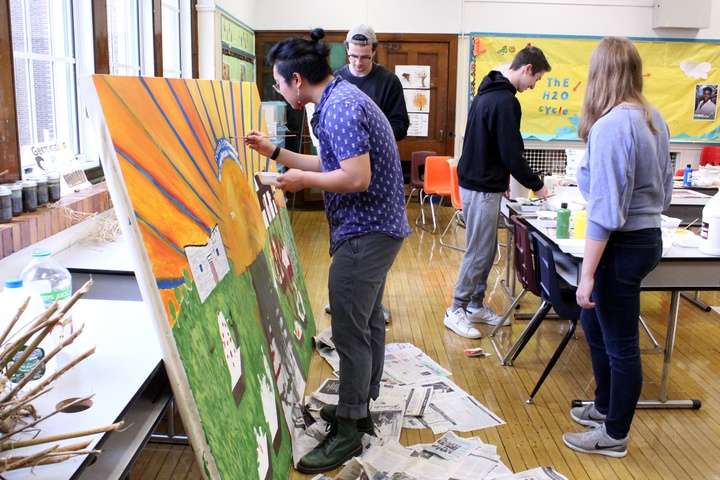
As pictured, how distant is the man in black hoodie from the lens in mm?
3652

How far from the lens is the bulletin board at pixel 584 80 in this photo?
26.1ft

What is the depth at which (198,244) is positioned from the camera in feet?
6.13

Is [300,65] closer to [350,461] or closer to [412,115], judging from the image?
[350,461]

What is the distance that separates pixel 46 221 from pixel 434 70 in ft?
20.5

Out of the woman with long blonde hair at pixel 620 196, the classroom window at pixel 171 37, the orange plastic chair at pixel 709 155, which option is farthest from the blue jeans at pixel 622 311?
the orange plastic chair at pixel 709 155

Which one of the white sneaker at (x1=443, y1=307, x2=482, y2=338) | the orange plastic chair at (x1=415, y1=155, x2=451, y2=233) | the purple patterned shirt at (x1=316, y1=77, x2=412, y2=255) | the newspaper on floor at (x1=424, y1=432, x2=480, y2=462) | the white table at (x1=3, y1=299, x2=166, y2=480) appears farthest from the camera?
the orange plastic chair at (x1=415, y1=155, x2=451, y2=233)

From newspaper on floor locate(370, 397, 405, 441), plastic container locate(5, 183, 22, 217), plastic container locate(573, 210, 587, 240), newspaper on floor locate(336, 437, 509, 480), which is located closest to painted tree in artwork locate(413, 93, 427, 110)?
plastic container locate(573, 210, 587, 240)

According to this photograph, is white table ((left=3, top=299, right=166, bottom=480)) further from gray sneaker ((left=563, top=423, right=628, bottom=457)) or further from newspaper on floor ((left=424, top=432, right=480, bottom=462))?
gray sneaker ((left=563, top=423, right=628, bottom=457))

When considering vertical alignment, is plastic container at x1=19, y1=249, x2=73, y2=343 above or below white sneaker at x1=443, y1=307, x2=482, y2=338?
above

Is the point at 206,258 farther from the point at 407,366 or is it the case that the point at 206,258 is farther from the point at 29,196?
the point at 407,366

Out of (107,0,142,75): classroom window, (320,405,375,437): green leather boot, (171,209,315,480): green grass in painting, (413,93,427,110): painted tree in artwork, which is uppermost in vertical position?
(107,0,142,75): classroom window

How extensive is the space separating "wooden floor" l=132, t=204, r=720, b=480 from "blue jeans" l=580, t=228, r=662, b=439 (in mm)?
243

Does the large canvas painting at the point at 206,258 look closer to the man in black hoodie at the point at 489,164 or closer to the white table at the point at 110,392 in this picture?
the white table at the point at 110,392

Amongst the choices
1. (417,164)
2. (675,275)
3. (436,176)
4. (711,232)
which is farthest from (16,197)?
(417,164)
